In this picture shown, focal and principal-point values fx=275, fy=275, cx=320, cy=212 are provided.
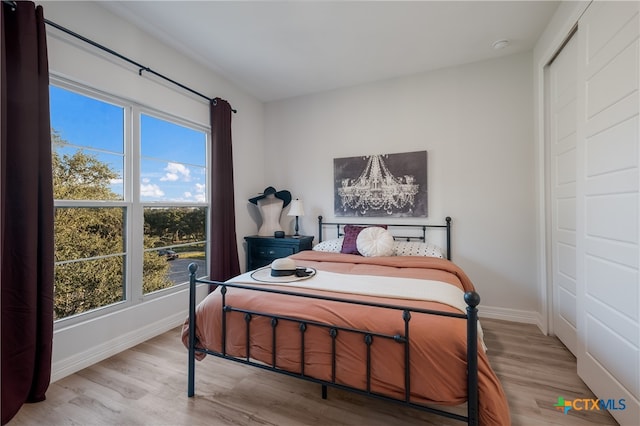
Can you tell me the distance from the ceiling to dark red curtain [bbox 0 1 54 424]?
0.80 metres

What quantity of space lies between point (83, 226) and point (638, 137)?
3.44 m

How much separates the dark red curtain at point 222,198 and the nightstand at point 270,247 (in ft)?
1.06

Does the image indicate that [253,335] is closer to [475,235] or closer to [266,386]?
[266,386]

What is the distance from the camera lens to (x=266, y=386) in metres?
1.79

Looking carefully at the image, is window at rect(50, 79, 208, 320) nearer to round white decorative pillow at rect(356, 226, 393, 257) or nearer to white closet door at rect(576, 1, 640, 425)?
round white decorative pillow at rect(356, 226, 393, 257)

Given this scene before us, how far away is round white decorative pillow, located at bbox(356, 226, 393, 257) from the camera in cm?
272

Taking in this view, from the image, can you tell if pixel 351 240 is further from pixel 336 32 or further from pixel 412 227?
pixel 336 32

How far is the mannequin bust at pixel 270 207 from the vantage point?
3.68 metres

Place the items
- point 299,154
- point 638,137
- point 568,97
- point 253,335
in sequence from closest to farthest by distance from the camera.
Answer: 1. point 638,137
2. point 253,335
3. point 568,97
4. point 299,154

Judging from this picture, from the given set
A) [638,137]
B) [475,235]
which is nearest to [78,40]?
[638,137]

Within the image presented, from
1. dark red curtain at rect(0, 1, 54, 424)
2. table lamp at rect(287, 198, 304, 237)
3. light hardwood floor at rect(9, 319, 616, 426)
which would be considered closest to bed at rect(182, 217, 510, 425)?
light hardwood floor at rect(9, 319, 616, 426)

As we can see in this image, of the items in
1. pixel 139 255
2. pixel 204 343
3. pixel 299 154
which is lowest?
pixel 204 343

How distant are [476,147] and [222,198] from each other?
2830mm

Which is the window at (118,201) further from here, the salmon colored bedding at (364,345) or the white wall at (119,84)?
the salmon colored bedding at (364,345)
